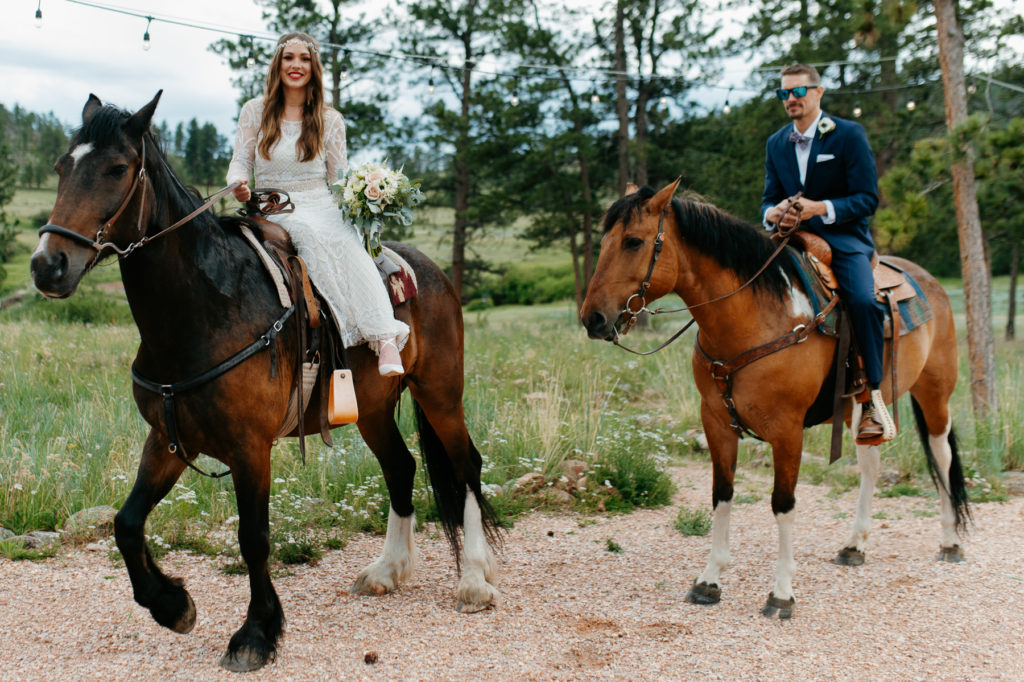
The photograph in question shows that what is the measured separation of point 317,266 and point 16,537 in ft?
9.27

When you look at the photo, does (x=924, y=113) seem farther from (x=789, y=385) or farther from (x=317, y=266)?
(x=317, y=266)

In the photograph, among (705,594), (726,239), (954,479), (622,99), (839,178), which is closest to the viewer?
(726,239)

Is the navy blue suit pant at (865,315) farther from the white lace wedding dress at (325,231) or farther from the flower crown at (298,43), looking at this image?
the flower crown at (298,43)

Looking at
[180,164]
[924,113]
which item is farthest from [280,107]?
[924,113]

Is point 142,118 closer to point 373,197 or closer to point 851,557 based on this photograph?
point 373,197

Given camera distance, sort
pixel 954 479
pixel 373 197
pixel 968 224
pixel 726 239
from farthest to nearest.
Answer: pixel 968 224, pixel 954 479, pixel 726 239, pixel 373 197

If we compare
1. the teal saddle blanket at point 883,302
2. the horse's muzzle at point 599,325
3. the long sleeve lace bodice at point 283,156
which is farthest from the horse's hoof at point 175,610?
the teal saddle blanket at point 883,302

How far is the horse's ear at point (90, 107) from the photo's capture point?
3010 mm

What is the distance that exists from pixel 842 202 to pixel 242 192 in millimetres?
3343

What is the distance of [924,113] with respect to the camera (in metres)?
17.6

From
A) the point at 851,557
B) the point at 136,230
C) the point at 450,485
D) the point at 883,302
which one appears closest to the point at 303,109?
the point at 136,230

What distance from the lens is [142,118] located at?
9.89ft

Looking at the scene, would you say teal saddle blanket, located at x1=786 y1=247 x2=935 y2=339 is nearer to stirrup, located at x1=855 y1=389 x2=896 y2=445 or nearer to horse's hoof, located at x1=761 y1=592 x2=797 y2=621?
stirrup, located at x1=855 y1=389 x2=896 y2=445

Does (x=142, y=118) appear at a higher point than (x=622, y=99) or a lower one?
lower
